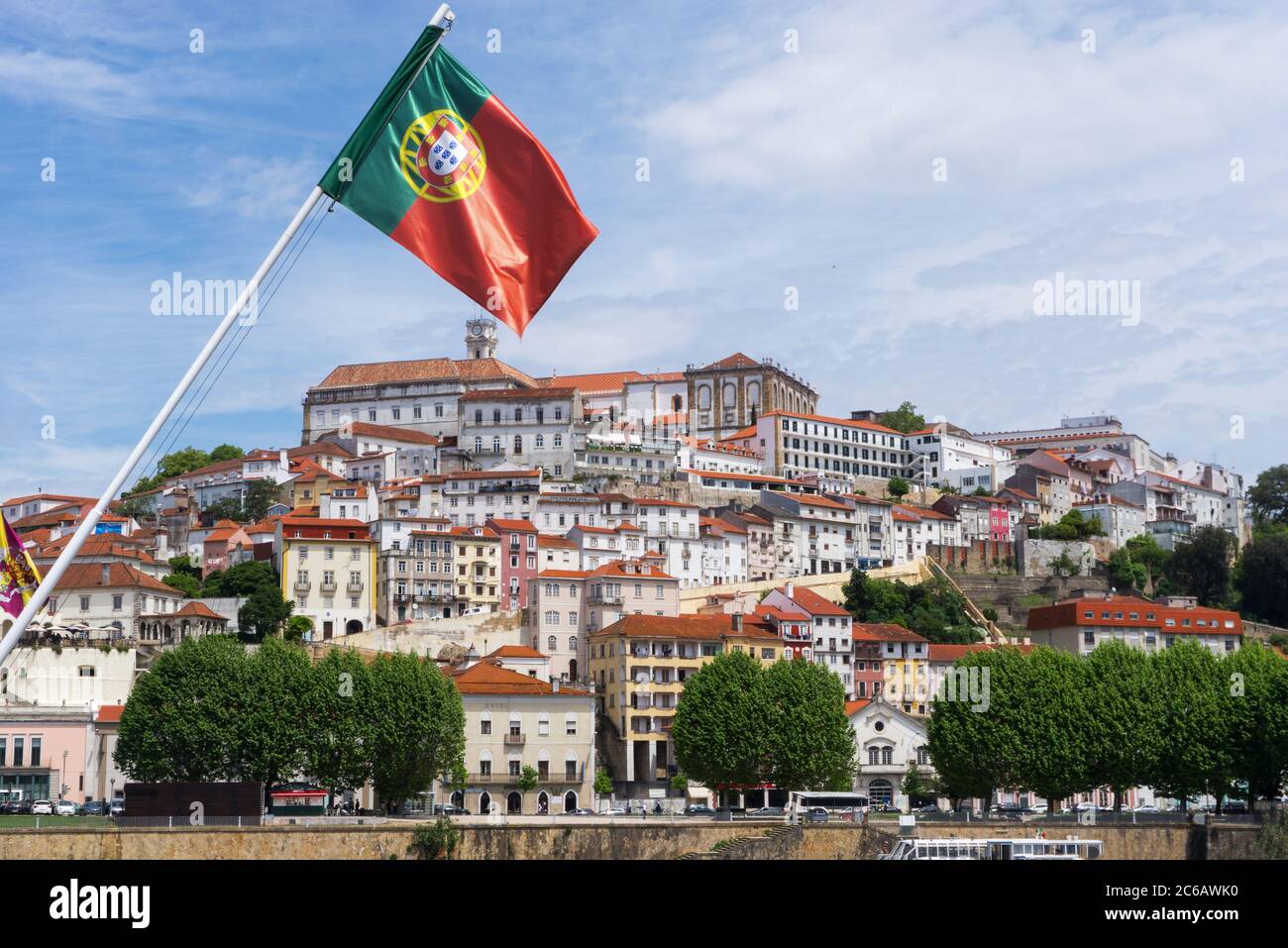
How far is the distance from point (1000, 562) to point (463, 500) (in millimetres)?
40351

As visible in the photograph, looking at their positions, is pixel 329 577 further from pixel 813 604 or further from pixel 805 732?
pixel 805 732

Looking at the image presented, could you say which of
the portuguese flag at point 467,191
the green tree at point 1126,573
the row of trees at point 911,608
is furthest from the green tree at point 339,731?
the green tree at point 1126,573

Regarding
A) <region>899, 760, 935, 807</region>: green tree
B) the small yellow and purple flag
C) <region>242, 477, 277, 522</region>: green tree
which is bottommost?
<region>899, 760, 935, 807</region>: green tree

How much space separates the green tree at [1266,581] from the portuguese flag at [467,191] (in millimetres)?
121484

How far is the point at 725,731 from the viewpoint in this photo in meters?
71.2

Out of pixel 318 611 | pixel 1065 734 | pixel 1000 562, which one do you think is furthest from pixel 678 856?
pixel 1000 562

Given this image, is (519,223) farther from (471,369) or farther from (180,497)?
(471,369)

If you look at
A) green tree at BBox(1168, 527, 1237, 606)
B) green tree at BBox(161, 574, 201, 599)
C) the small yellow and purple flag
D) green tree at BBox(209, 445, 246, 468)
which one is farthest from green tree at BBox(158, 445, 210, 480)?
the small yellow and purple flag

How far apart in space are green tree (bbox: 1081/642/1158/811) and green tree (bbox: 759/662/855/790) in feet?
32.3

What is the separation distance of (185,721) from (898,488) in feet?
299

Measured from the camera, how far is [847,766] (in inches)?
2867

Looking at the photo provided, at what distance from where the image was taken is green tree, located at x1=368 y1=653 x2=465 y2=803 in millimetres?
65375

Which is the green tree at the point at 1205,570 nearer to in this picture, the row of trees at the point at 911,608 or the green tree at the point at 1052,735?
A: the row of trees at the point at 911,608

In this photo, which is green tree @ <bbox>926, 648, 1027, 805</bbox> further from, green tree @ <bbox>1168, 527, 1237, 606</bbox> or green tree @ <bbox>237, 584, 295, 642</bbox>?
green tree @ <bbox>1168, 527, 1237, 606</bbox>
